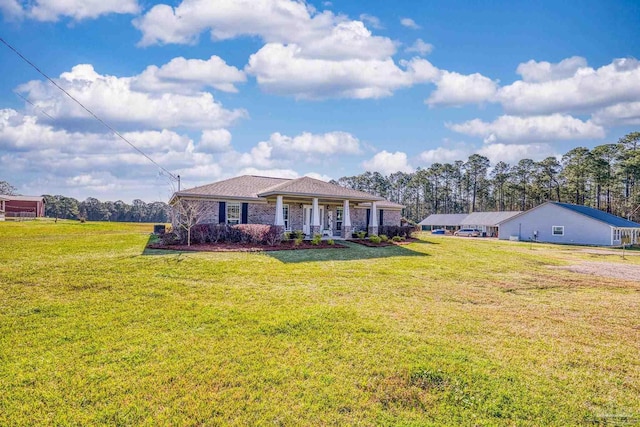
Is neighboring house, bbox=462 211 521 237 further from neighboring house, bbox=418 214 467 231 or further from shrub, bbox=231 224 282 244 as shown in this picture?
shrub, bbox=231 224 282 244

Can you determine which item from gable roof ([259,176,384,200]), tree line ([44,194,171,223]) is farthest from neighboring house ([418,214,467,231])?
tree line ([44,194,171,223])

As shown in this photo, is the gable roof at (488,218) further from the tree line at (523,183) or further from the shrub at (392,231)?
the shrub at (392,231)

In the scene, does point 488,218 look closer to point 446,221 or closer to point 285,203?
point 446,221

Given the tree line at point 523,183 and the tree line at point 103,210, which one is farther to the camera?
the tree line at point 103,210

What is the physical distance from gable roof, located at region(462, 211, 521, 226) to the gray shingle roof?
39367mm

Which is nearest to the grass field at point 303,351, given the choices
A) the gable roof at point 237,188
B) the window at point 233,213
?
the gable roof at point 237,188

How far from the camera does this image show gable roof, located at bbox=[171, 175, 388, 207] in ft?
62.0

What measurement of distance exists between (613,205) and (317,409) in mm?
69229

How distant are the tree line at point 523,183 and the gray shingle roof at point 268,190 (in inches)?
1813

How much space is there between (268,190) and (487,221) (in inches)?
1787

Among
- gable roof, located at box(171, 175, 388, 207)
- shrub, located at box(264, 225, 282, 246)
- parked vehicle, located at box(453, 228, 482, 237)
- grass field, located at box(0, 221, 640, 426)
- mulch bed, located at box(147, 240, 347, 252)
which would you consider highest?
gable roof, located at box(171, 175, 388, 207)

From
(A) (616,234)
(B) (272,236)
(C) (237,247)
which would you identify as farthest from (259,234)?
(A) (616,234)

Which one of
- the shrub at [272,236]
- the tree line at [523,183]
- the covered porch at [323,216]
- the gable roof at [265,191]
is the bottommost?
the shrub at [272,236]

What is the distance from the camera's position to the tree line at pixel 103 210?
7381cm
